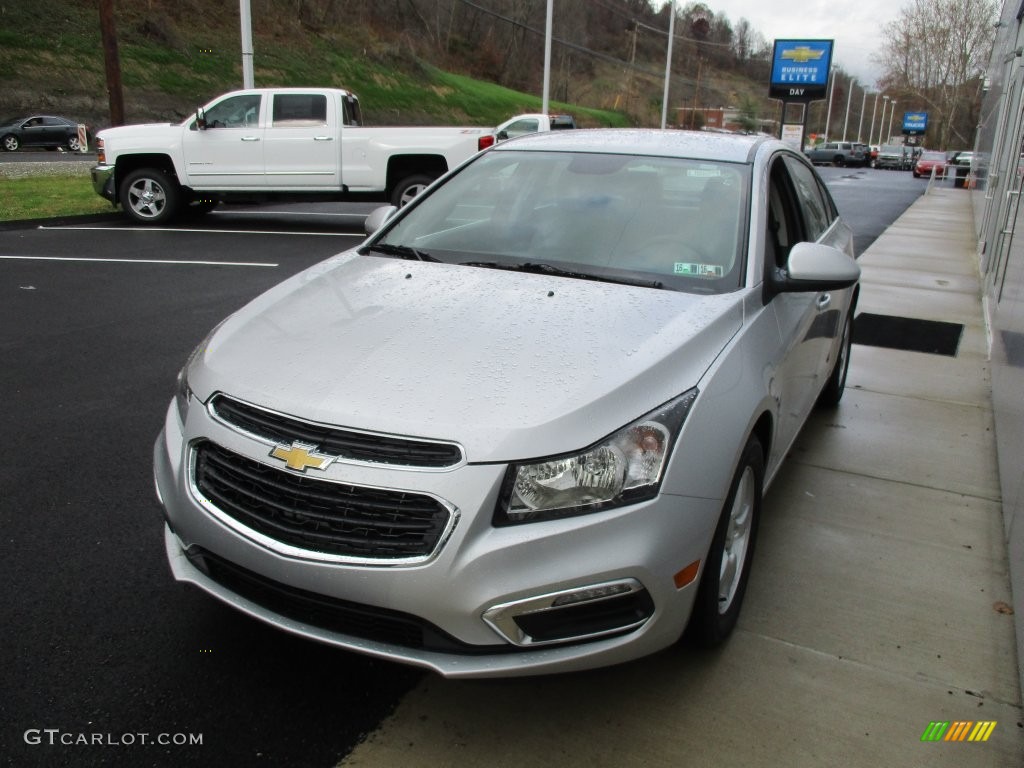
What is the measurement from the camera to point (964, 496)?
4301 millimetres

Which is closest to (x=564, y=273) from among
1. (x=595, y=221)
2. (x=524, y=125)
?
(x=595, y=221)

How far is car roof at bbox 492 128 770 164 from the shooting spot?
152 inches

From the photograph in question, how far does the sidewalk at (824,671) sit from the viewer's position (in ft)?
8.14

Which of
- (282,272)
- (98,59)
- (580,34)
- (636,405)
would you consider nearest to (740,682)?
(636,405)

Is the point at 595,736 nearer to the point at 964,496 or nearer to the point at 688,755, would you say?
the point at 688,755

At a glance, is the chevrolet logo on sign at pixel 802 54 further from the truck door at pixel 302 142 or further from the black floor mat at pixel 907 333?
the black floor mat at pixel 907 333

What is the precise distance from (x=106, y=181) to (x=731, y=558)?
40.4ft

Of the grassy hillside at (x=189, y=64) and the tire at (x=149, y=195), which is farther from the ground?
the grassy hillside at (x=189, y=64)

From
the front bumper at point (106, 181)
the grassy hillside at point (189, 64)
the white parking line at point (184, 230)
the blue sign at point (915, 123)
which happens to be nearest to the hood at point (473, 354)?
the white parking line at point (184, 230)

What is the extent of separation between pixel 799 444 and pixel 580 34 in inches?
3761

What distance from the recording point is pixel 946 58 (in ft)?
240

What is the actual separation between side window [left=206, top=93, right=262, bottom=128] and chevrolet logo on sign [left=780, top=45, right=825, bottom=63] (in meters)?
26.7

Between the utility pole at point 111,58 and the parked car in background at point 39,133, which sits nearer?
the utility pole at point 111,58

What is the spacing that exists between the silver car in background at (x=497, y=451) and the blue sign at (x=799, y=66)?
3095 centimetres
